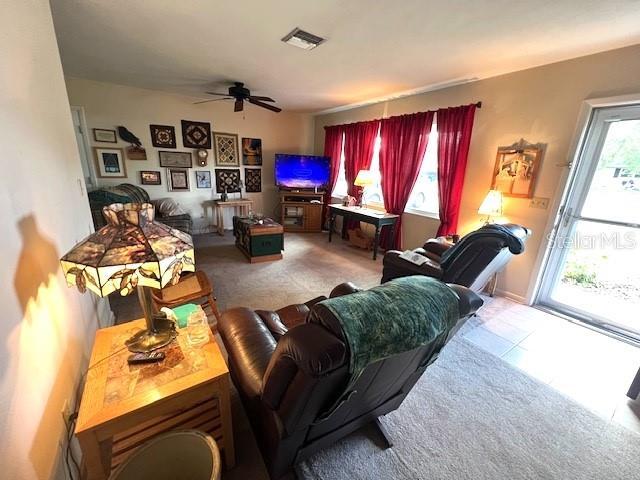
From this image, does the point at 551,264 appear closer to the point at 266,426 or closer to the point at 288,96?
the point at 266,426

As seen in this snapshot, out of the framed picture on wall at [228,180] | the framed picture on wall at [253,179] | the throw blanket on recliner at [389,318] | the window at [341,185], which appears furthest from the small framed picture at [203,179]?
the throw blanket on recliner at [389,318]

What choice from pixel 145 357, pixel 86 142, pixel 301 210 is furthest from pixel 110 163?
pixel 145 357

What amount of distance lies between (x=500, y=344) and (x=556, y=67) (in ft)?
8.48

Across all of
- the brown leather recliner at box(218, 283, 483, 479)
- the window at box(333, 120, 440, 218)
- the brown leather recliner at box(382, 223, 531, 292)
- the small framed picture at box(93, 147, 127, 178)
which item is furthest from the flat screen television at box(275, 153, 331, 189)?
the brown leather recliner at box(218, 283, 483, 479)

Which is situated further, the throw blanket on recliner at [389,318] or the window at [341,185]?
the window at [341,185]

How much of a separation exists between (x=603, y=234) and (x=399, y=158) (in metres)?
2.40

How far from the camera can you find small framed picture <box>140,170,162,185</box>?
4363 mm

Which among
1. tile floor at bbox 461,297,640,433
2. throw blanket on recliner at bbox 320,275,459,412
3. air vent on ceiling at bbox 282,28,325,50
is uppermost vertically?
air vent on ceiling at bbox 282,28,325,50

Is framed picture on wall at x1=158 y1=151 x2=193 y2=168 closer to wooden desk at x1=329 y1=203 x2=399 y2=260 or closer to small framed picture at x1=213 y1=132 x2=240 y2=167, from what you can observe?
small framed picture at x1=213 y1=132 x2=240 y2=167

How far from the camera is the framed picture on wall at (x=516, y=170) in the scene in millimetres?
2596

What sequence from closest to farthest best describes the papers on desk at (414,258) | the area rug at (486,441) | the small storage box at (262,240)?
the area rug at (486,441) → the papers on desk at (414,258) → the small storage box at (262,240)

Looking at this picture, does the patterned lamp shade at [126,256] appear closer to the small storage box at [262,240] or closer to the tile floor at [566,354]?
the tile floor at [566,354]

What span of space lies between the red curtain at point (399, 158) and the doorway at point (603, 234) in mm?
1680

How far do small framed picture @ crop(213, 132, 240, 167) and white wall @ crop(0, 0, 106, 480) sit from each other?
3397mm
